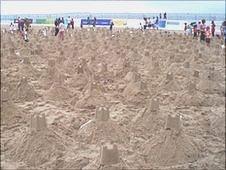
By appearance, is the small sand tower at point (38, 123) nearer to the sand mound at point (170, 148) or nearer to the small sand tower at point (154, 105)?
the sand mound at point (170, 148)

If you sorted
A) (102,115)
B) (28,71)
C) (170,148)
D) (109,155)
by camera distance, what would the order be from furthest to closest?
1. (28,71)
2. (102,115)
3. (170,148)
4. (109,155)

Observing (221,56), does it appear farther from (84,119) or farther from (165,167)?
(165,167)

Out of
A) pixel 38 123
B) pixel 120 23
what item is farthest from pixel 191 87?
pixel 120 23

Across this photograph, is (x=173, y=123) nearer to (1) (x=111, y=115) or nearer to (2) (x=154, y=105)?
(2) (x=154, y=105)

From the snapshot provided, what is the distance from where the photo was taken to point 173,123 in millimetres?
5199

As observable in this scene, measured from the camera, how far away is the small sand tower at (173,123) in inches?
204

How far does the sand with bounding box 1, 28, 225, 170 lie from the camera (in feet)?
16.5


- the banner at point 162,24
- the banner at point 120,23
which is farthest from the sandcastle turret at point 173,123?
the banner at point 120,23

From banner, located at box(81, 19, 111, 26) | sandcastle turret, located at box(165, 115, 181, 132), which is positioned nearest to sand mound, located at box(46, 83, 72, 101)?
sandcastle turret, located at box(165, 115, 181, 132)

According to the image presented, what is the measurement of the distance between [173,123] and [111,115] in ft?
5.71

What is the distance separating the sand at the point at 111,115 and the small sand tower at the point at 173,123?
1 cm

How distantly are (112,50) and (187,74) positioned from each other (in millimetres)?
4839

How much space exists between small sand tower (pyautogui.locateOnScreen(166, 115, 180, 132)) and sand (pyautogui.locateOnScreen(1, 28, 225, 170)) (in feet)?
0.04

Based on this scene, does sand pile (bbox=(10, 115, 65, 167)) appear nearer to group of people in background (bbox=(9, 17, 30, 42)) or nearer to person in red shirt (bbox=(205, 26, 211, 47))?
person in red shirt (bbox=(205, 26, 211, 47))
